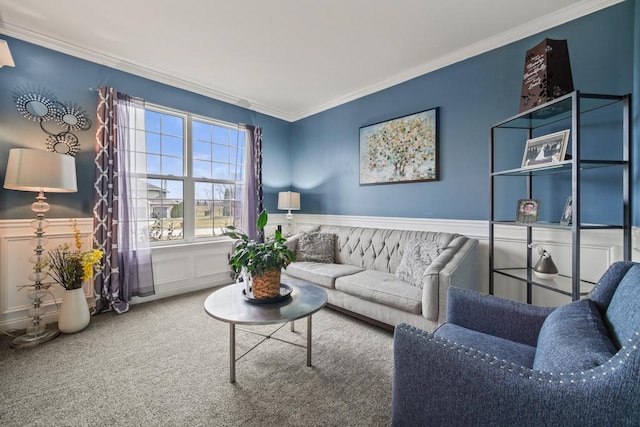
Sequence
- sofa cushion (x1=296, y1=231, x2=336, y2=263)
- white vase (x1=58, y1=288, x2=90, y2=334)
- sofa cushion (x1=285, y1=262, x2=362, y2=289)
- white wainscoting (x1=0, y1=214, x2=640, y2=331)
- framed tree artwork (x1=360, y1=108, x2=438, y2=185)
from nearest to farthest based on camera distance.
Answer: white wainscoting (x1=0, y1=214, x2=640, y2=331) → white vase (x1=58, y1=288, x2=90, y2=334) → sofa cushion (x1=285, y1=262, x2=362, y2=289) → framed tree artwork (x1=360, y1=108, x2=438, y2=185) → sofa cushion (x1=296, y1=231, x2=336, y2=263)

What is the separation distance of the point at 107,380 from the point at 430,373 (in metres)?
2.02

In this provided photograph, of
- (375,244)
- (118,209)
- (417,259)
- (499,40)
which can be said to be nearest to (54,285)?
(118,209)

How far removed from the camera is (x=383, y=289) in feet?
7.61

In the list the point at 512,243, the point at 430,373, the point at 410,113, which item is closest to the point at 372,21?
the point at 410,113

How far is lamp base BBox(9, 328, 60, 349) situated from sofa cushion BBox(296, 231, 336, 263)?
92.1 inches

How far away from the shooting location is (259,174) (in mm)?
4152

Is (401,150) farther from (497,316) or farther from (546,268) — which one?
(497,316)

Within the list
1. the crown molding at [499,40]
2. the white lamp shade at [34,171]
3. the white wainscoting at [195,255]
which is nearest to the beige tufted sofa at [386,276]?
the white wainscoting at [195,255]

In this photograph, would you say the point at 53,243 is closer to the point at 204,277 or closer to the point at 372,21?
the point at 204,277

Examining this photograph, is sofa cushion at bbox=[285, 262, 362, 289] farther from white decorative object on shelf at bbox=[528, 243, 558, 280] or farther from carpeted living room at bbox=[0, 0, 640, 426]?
white decorative object on shelf at bbox=[528, 243, 558, 280]

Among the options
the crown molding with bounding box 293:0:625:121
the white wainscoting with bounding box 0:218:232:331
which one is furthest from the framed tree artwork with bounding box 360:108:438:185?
the white wainscoting with bounding box 0:218:232:331

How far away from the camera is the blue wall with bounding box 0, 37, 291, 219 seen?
8.00 ft

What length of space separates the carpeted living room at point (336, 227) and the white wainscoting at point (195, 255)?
0.02 m

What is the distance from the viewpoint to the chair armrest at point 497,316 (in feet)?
4.45
